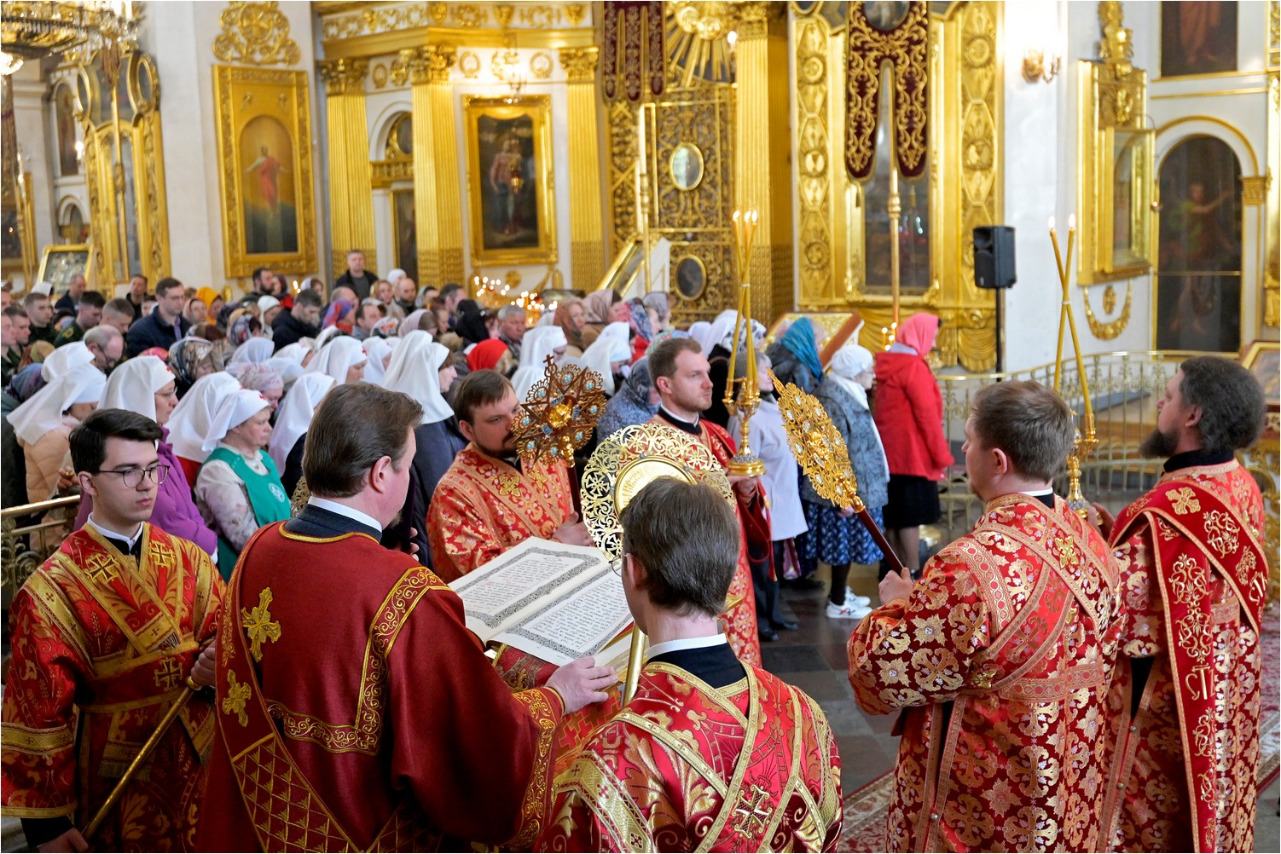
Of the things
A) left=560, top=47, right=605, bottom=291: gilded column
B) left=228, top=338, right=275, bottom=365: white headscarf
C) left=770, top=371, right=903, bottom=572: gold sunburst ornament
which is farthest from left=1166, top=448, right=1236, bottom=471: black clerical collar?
left=560, top=47, right=605, bottom=291: gilded column

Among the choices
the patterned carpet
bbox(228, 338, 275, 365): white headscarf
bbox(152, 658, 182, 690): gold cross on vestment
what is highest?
bbox(228, 338, 275, 365): white headscarf

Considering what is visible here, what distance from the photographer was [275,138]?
680 inches

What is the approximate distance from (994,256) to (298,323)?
5.53 metres

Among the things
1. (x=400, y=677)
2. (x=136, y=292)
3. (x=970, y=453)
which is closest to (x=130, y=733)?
(x=400, y=677)

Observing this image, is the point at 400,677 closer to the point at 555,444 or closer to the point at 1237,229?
the point at 555,444

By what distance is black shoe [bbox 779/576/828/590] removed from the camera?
7.44 meters

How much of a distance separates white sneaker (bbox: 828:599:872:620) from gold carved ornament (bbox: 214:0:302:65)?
42.7ft

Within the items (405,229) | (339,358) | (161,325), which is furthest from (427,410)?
(405,229)

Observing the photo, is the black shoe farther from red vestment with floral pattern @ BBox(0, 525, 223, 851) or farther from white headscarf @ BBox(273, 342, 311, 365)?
red vestment with floral pattern @ BBox(0, 525, 223, 851)

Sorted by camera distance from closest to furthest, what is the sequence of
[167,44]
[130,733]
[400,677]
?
[400,677] < [130,733] < [167,44]

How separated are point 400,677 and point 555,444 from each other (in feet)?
4.60

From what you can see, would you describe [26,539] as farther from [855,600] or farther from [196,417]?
[855,600]

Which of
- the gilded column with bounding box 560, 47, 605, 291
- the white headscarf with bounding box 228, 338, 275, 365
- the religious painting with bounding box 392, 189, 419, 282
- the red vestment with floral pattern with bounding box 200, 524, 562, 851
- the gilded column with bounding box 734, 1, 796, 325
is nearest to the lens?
the red vestment with floral pattern with bounding box 200, 524, 562, 851

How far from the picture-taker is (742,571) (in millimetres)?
3904
